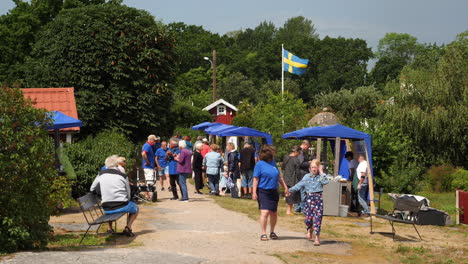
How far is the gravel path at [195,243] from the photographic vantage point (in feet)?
32.4

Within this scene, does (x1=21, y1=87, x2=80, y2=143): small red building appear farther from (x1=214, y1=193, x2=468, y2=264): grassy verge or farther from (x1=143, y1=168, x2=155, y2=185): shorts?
(x1=214, y1=193, x2=468, y2=264): grassy verge

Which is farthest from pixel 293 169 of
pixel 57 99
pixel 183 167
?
pixel 57 99

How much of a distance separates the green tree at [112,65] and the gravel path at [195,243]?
61.1ft

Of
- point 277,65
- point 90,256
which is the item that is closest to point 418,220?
point 90,256

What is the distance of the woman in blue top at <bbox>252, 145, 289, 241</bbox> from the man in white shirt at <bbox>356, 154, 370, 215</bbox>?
19.1 ft

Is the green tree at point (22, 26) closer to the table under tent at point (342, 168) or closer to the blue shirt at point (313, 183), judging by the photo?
the table under tent at point (342, 168)

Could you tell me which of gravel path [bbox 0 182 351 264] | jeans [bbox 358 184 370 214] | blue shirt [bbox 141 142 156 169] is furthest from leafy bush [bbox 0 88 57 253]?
blue shirt [bbox 141 142 156 169]

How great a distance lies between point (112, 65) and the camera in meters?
35.2

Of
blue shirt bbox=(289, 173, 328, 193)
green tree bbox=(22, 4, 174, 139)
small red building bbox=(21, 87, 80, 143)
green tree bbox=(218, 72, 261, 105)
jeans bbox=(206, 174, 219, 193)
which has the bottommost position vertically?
jeans bbox=(206, 174, 219, 193)

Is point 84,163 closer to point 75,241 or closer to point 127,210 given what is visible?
point 127,210

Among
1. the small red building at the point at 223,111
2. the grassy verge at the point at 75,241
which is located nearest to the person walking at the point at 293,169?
the grassy verge at the point at 75,241

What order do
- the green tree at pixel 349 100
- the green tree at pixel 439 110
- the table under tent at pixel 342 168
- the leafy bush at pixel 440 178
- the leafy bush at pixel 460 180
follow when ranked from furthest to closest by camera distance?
1. the green tree at pixel 349 100
2. the green tree at pixel 439 110
3. the leafy bush at pixel 440 178
4. the leafy bush at pixel 460 180
5. the table under tent at pixel 342 168

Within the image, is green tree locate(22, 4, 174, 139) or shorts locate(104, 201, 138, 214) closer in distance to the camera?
shorts locate(104, 201, 138, 214)

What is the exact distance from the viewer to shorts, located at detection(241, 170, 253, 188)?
21648 millimetres
